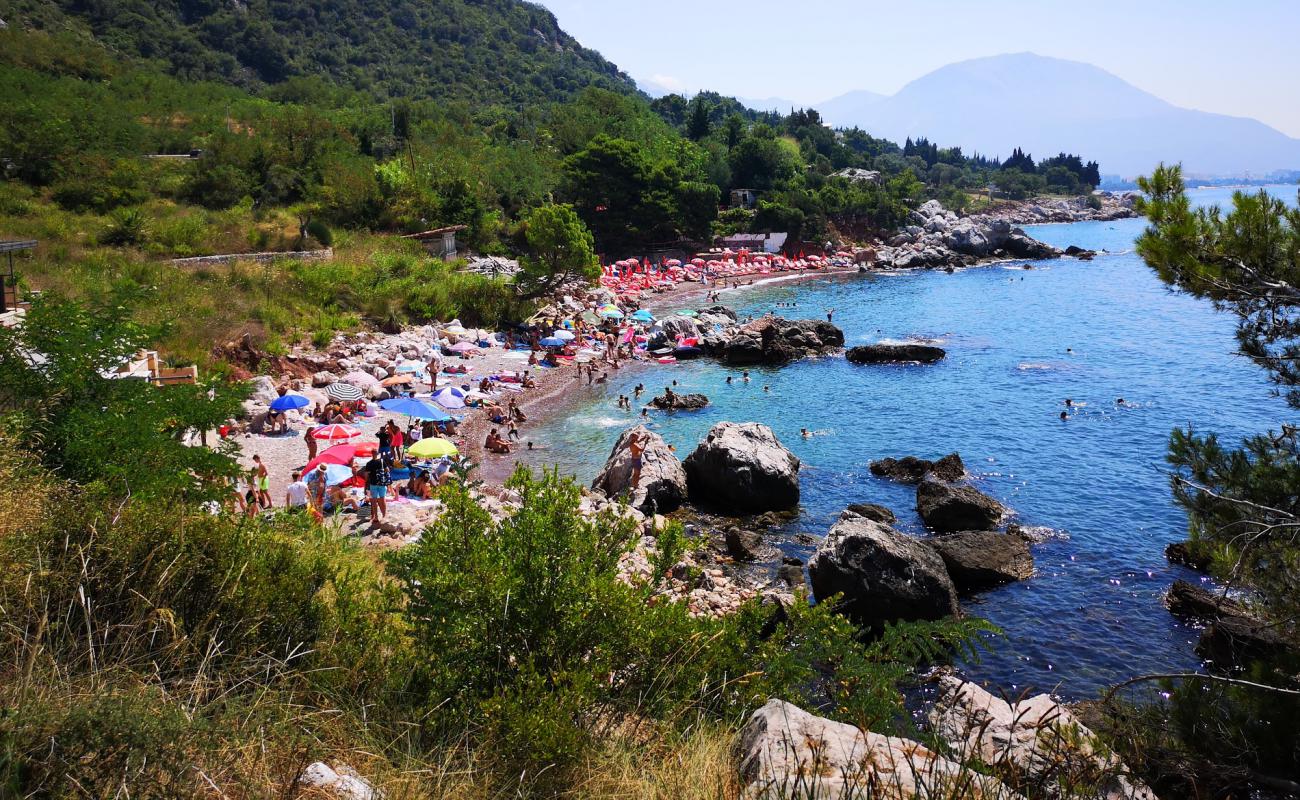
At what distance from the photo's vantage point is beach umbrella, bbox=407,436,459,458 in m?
19.5

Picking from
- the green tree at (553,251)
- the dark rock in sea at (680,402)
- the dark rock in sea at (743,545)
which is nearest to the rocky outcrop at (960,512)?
the dark rock in sea at (743,545)

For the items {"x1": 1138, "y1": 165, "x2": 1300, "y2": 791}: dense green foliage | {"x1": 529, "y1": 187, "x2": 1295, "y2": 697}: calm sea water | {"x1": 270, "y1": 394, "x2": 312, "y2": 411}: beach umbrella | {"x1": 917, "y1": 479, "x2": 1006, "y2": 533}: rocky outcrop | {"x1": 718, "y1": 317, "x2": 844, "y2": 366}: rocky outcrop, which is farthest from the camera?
{"x1": 718, "y1": 317, "x2": 844, "y2": 366}: rocky outcrop

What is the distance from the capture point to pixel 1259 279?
25.4 feet

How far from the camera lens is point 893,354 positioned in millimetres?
38719

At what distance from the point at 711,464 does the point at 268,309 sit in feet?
67.2

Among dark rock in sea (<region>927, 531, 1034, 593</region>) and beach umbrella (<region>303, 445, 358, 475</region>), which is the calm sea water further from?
beach umbrella (<region>303, 445, 358, 475</region>)

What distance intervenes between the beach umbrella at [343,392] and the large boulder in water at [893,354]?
24484 millimetres

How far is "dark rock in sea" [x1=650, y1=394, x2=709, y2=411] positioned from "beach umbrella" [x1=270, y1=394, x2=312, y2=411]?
1340 cm

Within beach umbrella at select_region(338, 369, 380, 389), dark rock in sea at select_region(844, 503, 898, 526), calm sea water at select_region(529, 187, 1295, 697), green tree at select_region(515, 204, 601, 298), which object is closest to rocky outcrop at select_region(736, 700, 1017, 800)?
calm sea water at select_region(529, 187, 1295, 697)

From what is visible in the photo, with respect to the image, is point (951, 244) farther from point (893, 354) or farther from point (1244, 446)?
point (1244, 446)

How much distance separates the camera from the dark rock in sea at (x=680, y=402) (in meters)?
30.5

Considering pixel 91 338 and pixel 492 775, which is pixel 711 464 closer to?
Result: pixel 91 338

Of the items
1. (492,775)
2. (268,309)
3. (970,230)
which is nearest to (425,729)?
(492,775)

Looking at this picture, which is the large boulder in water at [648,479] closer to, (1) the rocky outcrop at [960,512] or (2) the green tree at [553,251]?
(1) the rocky outcrop at [960,512]
